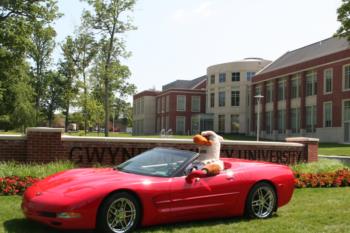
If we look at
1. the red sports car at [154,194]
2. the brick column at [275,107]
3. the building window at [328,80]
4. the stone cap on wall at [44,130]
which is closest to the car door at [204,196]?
the red sports car at [154,194]

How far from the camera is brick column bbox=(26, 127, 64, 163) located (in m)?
12.8

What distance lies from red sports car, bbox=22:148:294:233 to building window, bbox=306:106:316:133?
47645 millimetres

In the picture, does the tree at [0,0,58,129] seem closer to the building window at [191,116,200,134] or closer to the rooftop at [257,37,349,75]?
the rooftop at [257,37,349,75]

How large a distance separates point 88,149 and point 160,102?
79.1 meters

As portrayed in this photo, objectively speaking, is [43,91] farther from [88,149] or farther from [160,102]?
[88,149]

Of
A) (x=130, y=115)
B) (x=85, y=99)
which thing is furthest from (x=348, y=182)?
(x=130, y=115)

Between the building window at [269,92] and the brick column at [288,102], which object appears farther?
the building window at [269,92]

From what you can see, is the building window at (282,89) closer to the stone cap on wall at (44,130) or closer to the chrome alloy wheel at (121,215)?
the stone cap on wall at (44,130)

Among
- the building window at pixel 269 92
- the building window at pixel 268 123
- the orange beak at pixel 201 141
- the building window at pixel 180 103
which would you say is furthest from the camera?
the building window at pixel 180 103

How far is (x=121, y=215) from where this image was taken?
6516 mm

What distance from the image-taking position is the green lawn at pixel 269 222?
687 cm

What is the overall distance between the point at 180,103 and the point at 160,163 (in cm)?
7627

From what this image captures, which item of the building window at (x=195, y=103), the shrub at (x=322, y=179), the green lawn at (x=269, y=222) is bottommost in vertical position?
the green lawn at (x=269, y=222)

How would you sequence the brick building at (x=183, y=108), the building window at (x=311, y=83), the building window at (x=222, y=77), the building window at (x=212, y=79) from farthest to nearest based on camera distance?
the brick building at (x=183, y=108), the building window at (x=212, y=79), the building window at (x=222, y=77), the building window at (x=311, y=83)
